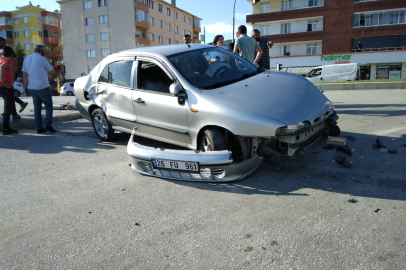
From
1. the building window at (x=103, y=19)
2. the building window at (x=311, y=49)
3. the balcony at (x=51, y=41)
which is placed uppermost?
the building window at (x=103, y=19)

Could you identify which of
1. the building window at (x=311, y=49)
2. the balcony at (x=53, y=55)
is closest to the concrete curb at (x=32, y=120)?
the building window at (x=311, y=49)

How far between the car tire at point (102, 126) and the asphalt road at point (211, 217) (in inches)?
45.4

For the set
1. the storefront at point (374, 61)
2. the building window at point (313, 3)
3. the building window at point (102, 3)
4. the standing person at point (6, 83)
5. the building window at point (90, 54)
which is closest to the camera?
the standing person at point (6, 83)

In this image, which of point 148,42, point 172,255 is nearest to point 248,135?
point 172,255

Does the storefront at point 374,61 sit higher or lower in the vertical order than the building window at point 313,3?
lower

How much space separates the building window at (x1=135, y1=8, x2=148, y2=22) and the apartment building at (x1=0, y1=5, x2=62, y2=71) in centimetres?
2309

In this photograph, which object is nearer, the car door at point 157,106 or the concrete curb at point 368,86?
the car door at point 157,106

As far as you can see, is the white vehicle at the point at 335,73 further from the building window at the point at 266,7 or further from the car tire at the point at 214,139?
the car tire at the point at 214,139

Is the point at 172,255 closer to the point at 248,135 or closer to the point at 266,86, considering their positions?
the point at 248,135

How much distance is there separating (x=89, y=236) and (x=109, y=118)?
3.24m

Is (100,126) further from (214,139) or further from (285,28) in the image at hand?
(285,28)

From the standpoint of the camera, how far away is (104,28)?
5128 centimetres

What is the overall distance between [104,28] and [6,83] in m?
48.9

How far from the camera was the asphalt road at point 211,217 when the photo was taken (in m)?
2.32
